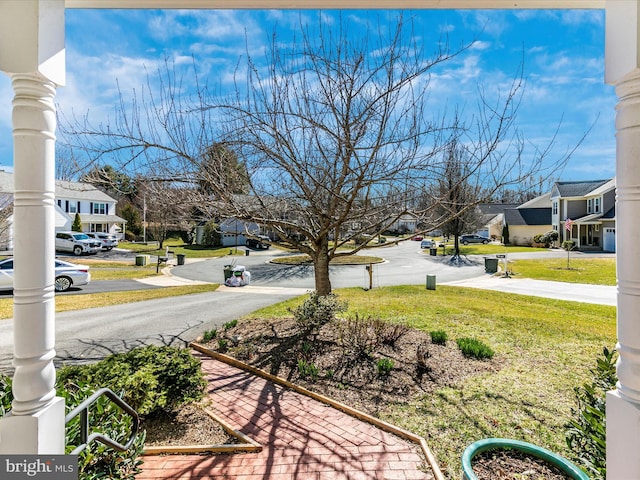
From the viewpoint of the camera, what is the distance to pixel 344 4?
246 cm

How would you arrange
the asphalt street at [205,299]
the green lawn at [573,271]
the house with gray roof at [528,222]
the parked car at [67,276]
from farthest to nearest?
1. the house with gray roof at [528,222]
2. the green lawn at [573,271]
3. the parked car at [67,276]
4. the asphalt street at [205,299]

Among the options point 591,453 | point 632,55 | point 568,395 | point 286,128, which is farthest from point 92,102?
point 568,395

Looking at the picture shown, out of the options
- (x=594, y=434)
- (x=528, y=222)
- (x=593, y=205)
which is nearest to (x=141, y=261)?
(x=594, y=434)

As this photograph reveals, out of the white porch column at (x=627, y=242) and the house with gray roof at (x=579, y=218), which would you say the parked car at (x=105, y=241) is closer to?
the white porch column at (x=627, y=242)

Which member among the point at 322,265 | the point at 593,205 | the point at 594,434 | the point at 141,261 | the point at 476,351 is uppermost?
the point at 593,205

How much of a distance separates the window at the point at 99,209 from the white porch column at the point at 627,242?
42541mm

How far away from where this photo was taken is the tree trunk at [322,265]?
20.0 feet

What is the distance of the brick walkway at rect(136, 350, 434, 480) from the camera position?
107 inches

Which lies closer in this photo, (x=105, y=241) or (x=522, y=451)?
(x=522, y=451)

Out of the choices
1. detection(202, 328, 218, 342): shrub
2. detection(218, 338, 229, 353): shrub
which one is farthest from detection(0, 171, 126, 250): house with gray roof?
detection(218, 338, 229, 353): shrub

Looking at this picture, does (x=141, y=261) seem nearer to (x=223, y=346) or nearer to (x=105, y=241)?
(x=105, y=241)

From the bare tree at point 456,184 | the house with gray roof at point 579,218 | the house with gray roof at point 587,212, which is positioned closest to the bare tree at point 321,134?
the bare tree at point 456,184

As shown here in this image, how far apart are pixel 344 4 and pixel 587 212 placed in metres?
35.6

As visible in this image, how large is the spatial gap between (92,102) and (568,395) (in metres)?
7.54
